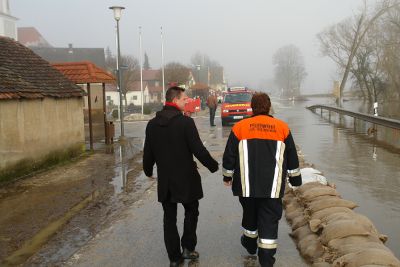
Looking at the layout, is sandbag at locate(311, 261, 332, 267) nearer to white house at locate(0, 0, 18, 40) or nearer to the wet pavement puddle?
the wet pavement puddle

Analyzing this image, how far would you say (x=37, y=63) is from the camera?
45.5 feet

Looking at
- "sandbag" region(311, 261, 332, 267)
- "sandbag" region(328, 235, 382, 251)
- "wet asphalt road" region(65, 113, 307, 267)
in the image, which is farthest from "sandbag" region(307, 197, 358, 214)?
"sandbag" region(311, 261, 332, 267)

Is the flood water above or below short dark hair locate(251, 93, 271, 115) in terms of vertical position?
below

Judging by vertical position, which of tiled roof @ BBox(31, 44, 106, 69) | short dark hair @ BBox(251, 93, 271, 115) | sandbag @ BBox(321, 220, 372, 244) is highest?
tiled roof @ BBox(31, 44, 106, 69)

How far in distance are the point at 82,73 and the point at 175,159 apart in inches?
463

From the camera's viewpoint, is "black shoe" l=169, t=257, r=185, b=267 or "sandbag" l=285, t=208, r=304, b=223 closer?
"black shoe" l=169, t=257, r=185, b=267

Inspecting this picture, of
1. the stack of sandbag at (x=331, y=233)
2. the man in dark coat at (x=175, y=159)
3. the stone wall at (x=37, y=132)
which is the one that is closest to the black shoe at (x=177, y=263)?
the man in dark coat at (x=175, y=159)

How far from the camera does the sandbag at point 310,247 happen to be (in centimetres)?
486

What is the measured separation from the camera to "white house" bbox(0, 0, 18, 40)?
31.8 m

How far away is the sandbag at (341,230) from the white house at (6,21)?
31.4 metres

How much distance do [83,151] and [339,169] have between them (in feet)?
27.0

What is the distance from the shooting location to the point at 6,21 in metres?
32.4

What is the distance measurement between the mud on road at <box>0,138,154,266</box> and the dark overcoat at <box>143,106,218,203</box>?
67.5 inches

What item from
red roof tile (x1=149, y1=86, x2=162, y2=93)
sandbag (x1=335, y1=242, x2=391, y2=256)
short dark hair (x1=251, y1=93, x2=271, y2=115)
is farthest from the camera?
red roof tile (x1=149, y1=86, x2=162, y2=93)
